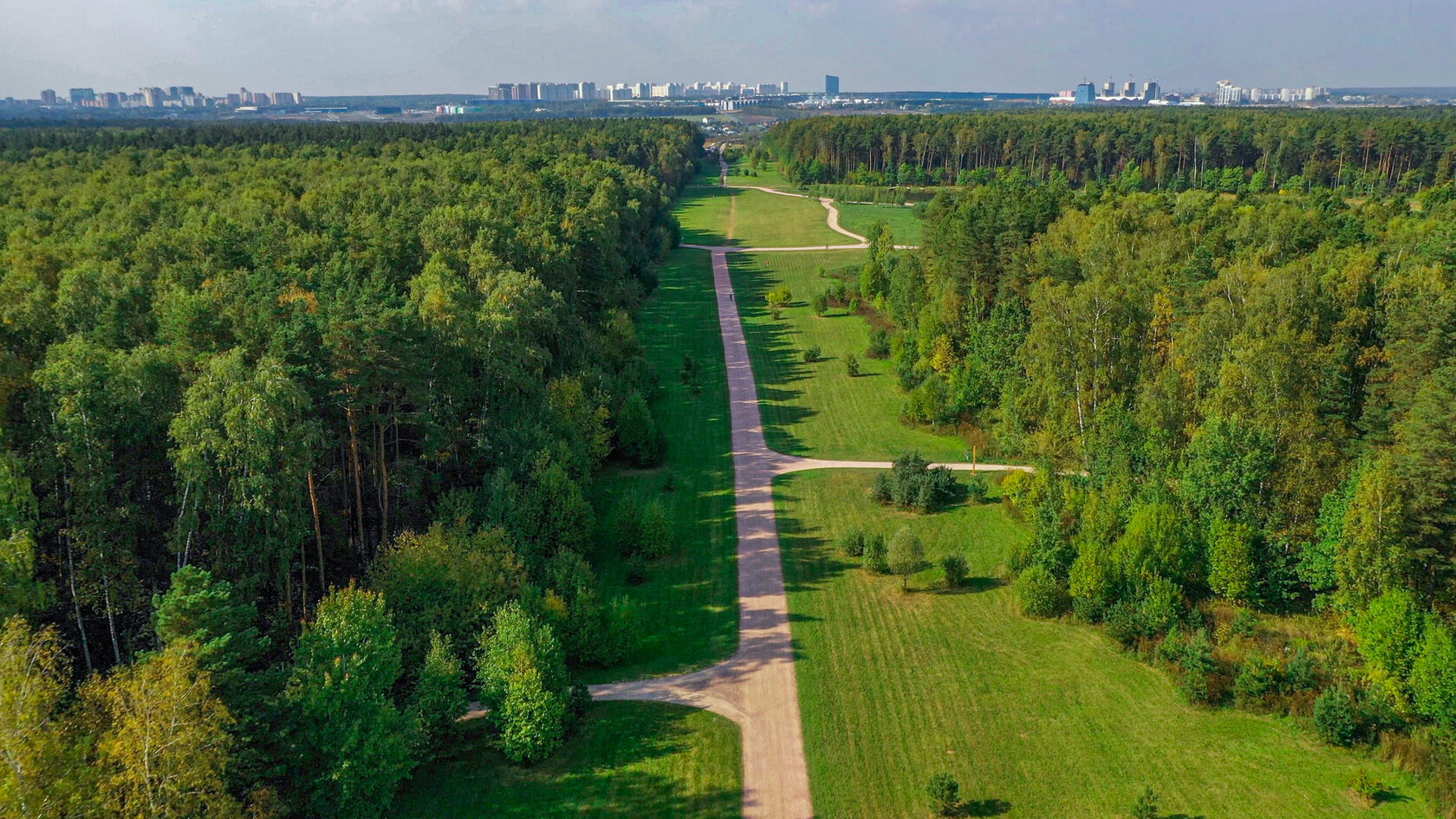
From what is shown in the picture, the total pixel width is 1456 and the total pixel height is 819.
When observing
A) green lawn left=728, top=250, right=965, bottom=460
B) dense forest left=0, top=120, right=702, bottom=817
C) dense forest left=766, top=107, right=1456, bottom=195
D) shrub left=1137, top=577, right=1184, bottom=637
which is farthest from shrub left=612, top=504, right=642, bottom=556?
dense forest left=766, top=107, right=1456, bottom=195

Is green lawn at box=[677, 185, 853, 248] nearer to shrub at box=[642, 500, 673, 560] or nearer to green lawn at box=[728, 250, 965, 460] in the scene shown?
green lawn at box=[728, 250, 965, 460]

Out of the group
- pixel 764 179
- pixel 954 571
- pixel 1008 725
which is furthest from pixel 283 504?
pixel 764 179

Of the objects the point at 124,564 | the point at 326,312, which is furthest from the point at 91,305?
the point at 124,564

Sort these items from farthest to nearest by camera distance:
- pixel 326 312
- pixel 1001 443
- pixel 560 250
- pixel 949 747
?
pixel 560 250 → pixel 1001 443 → pixel 326 312 → pixel 949 747

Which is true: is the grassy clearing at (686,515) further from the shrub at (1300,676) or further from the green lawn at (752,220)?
the green lawn at (752,220)

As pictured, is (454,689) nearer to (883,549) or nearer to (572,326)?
(883,549)

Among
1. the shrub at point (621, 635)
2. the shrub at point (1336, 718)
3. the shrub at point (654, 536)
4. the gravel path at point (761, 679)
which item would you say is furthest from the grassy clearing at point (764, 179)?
the shrub at point (1336, 718)
